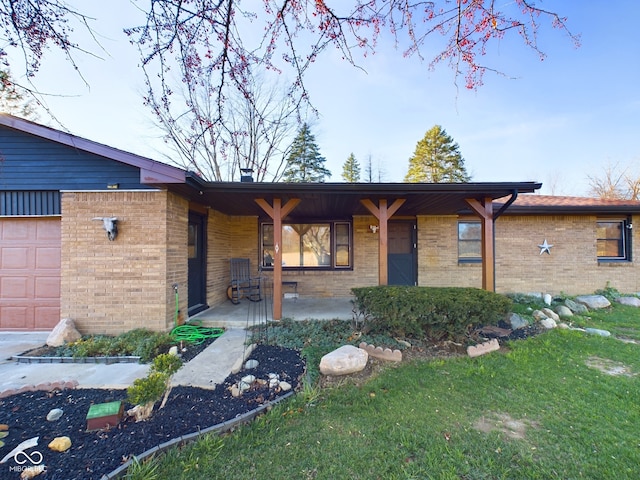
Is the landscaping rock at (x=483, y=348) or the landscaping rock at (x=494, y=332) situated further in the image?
the landscaping rock at (x=494, y=332)

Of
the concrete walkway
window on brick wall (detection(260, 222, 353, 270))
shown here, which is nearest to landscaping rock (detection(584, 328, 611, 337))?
window on brick wall (detection(260, 222, 353, 270))

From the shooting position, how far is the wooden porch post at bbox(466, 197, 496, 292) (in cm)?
522

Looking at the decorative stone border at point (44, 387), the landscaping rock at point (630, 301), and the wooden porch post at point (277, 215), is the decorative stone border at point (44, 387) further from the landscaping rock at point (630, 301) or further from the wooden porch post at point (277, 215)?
the landscaping rock at point (630, 301)

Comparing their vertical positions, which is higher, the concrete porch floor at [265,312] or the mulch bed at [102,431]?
the concrete porch floor at [265,312]

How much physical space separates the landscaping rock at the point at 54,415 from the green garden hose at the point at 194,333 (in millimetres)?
1888

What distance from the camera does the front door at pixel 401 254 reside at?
8000 mm

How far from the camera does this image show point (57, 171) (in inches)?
181

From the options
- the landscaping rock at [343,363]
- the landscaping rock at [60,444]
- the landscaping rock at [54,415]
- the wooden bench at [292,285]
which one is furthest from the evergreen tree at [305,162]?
the landscaping rock at [60,444]

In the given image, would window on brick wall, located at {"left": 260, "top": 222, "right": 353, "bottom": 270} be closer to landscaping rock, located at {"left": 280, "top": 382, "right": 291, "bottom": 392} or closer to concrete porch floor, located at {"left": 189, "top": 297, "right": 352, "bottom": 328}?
concrete porch floor, located at {"left": 189, "top": 297, "right": 352, "bottom": 328}

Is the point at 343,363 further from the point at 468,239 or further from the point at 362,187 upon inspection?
the point at 468,239

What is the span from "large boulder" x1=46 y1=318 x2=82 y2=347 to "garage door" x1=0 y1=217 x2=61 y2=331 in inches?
25.4

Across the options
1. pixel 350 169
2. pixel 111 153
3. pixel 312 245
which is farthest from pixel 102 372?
pixel 350 169

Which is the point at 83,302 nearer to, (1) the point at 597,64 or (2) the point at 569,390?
(2) the point at 569,390

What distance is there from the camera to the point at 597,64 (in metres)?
3.68
